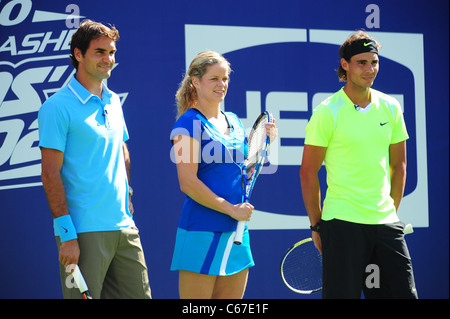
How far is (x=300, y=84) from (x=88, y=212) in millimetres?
2695

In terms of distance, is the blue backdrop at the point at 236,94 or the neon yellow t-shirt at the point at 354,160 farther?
the blue backdrop at the point at 236,94

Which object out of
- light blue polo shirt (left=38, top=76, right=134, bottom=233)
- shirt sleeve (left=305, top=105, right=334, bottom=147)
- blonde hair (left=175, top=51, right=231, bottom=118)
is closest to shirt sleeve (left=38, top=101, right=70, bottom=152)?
light blue polo shirt (left=38, top=76, right=134, bottom=233)

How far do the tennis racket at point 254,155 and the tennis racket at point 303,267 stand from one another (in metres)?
0.71

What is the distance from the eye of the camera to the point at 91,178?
9.63 ft

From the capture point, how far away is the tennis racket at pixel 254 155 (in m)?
3.21

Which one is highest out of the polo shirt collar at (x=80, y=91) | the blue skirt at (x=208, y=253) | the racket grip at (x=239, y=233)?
the polo shirt collar at (x=80, y=91)

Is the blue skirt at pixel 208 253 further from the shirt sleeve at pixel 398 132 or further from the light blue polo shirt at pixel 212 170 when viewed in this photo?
the shirt sleeve at pixel 398 132

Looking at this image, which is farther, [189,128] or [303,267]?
[303,267]

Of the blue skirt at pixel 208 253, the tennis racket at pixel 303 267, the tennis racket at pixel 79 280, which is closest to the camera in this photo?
the tennis racket at pixel 79 280

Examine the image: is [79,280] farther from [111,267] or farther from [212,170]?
[212,170]

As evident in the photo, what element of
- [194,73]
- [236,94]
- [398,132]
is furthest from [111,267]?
[236,94]

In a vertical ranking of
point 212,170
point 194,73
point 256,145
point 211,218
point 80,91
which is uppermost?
point 194,73

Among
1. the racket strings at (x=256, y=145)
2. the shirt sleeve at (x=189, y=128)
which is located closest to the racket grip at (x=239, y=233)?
the racket strings at (x=256, y=145)

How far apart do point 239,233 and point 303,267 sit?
2.91 feet
